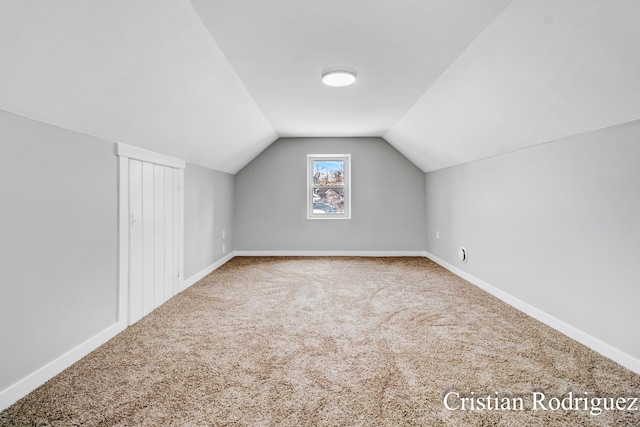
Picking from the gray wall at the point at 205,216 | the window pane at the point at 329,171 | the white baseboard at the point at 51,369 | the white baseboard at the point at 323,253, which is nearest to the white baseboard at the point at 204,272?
the gray wall at the point at 205,216

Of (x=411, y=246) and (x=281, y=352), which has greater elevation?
(x=411, y=246)

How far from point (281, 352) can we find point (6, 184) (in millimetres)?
1804

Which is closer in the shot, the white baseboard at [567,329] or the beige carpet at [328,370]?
the beige carpet at [328,370]

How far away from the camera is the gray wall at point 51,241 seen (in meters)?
1.57

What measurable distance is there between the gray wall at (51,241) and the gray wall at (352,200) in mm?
3338

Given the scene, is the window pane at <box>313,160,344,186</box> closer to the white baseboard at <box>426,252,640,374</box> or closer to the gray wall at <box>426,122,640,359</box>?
the gray wall at <box>426,122,640,359</box>

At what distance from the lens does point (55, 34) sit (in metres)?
1.41

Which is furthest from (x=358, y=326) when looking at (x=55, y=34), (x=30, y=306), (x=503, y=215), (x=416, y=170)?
(x=416, y=170)

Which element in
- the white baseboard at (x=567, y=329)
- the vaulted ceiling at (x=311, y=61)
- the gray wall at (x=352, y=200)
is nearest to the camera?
the vaulted ceiling at (x=311, y=61)

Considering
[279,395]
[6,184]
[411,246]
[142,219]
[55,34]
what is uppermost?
[55,34]

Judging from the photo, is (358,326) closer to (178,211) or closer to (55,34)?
(178,211)

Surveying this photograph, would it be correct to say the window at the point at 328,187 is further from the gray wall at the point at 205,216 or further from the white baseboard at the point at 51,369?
the white baseboard at the point at 51,369

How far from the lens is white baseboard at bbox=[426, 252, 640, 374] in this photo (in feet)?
6.19

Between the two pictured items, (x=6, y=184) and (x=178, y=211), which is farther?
(x=178, y=211)
